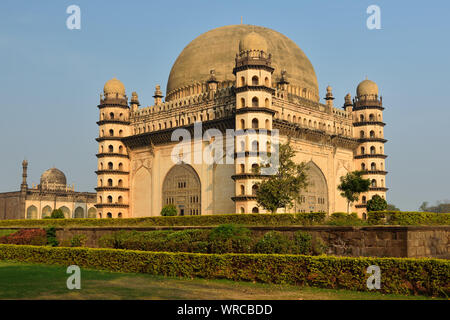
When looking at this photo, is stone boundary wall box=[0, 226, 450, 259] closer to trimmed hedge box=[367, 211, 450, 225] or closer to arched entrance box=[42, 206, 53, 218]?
trimmed hedge box=[367, 211, 450, 225]

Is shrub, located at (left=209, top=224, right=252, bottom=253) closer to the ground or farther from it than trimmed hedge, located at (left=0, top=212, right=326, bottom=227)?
closer to the ground

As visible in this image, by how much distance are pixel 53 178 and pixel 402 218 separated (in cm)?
5852

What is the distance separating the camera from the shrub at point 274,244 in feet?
60.8

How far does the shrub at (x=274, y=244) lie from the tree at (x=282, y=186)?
580 inches

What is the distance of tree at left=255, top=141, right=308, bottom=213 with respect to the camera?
3391cm

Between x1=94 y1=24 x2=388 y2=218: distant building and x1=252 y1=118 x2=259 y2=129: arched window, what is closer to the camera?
x1=252 y1=118 x2=259 y2=129: arched window

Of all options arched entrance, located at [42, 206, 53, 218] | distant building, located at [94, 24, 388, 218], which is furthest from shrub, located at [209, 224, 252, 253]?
arched entrance, located at [42, 206, 53, 218]

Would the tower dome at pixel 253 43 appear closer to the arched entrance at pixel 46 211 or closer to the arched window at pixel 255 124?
the arched window at pixel 255 124

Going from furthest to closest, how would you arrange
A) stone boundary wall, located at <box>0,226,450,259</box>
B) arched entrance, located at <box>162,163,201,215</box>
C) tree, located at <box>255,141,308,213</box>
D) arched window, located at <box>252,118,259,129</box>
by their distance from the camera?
arched entrance, located at <box>162,163,201,215</box>, arched window, located at <box>252,118,259,129</box>, tree, located at <box>255,141,308,213</box>, stone boundary wall, located at <box>0,226,450,259</box>

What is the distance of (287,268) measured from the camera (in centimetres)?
1669

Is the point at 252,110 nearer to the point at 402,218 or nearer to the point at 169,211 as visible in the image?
the point at 169,211

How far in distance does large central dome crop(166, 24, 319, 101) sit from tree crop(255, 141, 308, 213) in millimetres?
14148

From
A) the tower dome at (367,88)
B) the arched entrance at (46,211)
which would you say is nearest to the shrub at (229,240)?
the tower dome at (367,88)

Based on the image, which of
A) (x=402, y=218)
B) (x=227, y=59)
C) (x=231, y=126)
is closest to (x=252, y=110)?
(x=231, y=126)
